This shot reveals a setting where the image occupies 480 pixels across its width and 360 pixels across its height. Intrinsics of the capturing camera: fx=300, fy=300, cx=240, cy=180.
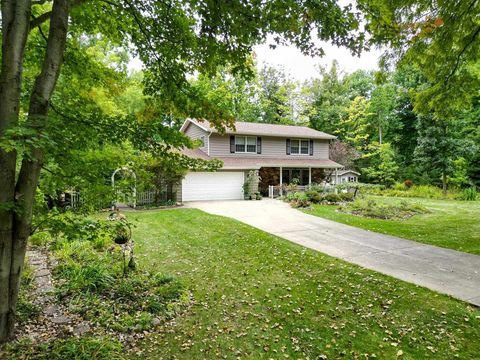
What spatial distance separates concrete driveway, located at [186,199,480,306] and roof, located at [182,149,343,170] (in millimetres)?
8389

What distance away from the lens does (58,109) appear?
131 inches

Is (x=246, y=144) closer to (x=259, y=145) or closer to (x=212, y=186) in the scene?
(x=259, y=145)

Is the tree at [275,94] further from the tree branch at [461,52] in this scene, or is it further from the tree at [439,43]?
the tree branch at [461,52]

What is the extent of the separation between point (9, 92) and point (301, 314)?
4.36 meters

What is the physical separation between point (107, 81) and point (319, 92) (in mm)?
34025

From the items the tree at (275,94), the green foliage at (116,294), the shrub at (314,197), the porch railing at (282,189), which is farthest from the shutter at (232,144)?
the green foliage at (116,294)

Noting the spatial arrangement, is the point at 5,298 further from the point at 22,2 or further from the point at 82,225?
the point at 22,2

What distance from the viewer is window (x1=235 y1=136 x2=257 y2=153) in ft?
70.9

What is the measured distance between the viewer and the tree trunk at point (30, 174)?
288cm

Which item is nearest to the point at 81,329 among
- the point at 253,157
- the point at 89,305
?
the point at 89,305

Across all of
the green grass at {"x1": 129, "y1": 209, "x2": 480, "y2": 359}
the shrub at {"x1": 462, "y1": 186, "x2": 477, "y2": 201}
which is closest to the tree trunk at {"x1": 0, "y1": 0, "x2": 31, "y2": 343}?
the green grass at {"x1": 129, "y1": 209, "x2": 480, "y2": 359}

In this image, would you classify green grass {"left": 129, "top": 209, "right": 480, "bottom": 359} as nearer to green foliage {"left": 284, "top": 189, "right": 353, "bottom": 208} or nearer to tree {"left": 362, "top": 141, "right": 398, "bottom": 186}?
green foliage {"left": 284, "top": 189, "right": 353, "bottom": 208}

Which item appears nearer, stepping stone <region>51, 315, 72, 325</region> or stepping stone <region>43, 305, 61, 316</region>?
stepping stone <region>51, 315, 72, 325</region>

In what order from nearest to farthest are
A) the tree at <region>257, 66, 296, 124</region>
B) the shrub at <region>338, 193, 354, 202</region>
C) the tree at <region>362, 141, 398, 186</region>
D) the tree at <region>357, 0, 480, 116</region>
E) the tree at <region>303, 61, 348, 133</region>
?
the tree at <region>357, 0, 480, 116</region>, the shrub at <region>338, 193, 354, 202</region>, the tree at <region>362, 141, 398, 186</region>, the tree at <region>257, 66, 296, 124</region>, the tree at <region>303, 61, 348, 133</region>
